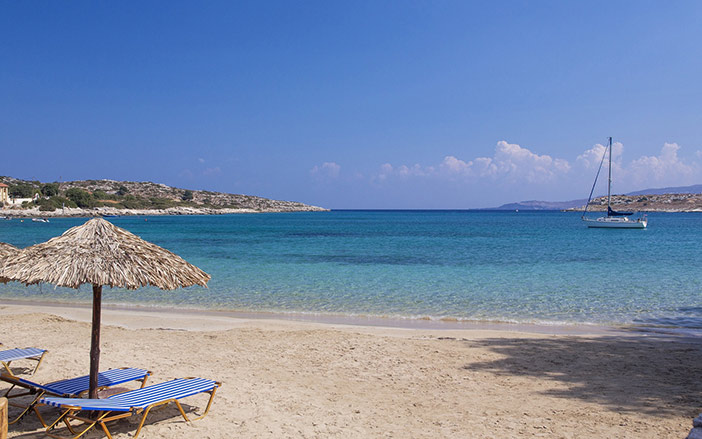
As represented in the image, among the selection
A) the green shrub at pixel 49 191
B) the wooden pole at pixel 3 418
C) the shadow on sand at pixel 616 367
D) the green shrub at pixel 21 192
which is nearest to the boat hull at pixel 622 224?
the shadow on sand at pixel 616 367

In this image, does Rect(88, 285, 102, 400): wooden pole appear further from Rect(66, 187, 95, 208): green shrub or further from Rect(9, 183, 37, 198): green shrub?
Rect(9, 183, 37, 198): green shrub

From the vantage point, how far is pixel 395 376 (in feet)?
24.7

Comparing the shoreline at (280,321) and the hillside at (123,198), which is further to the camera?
the hillside at (123,198)

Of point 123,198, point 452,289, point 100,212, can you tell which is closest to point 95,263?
point 452,289

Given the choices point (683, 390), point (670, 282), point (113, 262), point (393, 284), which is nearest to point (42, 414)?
point (113, 262)

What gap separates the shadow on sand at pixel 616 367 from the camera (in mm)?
6398

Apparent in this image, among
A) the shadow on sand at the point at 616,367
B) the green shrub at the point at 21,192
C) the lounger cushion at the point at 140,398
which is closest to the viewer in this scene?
the lounger cushion at the point at 140,398

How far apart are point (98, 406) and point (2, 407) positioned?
54.2 inches

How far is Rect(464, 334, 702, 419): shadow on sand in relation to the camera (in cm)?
640

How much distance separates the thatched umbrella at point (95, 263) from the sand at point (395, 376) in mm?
1699

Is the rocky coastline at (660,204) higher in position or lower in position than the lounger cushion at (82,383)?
higher

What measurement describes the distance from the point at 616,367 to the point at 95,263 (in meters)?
7.92

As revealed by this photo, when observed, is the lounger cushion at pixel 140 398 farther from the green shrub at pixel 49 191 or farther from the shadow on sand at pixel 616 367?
the green shrub at pixel 49 191

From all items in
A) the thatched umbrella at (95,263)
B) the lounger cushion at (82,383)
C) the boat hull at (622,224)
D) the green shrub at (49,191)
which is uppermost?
the green shrub at (49,191)
